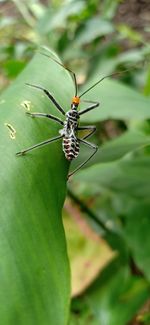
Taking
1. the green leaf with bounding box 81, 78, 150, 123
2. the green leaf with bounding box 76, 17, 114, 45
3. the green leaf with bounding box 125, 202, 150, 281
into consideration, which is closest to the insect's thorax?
the green leaf with bounding box 81, 78, 150, 123

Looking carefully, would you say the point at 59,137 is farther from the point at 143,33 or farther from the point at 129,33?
the point at 143,33

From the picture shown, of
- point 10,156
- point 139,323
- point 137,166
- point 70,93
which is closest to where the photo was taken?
point 10,156

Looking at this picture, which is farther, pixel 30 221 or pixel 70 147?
pixel 70 147

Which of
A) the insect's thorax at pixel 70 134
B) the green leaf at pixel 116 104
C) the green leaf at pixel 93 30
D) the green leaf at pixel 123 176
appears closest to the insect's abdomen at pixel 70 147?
the insect's thorax at pixel 70 134

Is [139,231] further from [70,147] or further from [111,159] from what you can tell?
[70,147]

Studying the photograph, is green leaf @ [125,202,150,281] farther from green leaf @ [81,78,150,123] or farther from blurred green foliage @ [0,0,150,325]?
green leaf @ [81,78,150,123]

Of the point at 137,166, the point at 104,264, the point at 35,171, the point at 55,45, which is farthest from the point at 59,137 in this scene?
the point at 55,45

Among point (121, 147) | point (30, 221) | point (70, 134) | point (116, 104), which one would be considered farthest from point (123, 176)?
point (30, 221)
